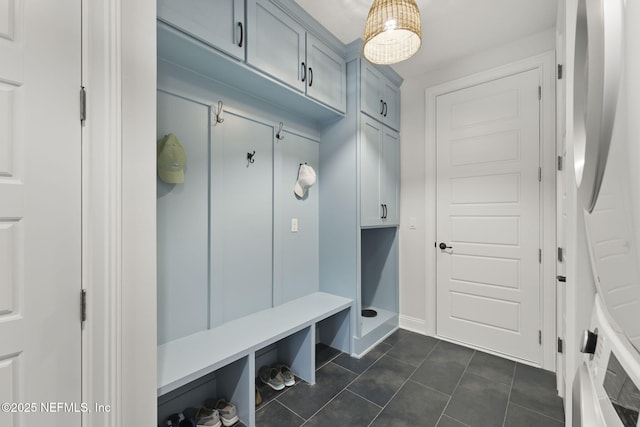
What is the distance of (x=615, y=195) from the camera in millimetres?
409

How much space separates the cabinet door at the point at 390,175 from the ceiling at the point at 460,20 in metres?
0.79

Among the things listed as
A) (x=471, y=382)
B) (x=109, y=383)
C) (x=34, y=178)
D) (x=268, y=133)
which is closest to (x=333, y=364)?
(x=471, y=382)

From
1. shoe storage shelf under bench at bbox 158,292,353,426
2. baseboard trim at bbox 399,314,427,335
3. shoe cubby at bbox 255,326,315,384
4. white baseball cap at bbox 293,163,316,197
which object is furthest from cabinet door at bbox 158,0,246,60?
baseboard trim at bbox 399,314,427,335

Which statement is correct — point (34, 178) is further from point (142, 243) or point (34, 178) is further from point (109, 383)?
point (109, 383)

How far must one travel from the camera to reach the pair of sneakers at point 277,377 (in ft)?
6.24

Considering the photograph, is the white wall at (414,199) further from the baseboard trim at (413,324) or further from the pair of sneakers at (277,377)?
the pair of sneakers at (277,377)

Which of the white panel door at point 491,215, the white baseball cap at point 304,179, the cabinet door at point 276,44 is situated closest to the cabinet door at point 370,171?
the white baseball cap at point 304,179

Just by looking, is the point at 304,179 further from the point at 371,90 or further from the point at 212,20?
the point at 212,20

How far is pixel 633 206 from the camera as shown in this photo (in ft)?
1.15

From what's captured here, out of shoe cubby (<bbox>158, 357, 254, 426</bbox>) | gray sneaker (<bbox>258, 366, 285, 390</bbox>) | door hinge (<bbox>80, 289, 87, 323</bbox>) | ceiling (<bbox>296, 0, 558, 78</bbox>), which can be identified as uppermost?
ceiling (<bbox>296, 0, 558, 78</bbox>)

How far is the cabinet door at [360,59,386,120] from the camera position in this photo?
236cm

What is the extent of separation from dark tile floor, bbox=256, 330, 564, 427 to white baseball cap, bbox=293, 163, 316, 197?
1423mm

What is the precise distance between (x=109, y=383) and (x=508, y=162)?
2909 millimetres

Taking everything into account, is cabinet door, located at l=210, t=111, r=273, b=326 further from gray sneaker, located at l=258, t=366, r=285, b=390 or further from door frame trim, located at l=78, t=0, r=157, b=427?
door frame trim, located at l=78, t=0, r=157, b=427
